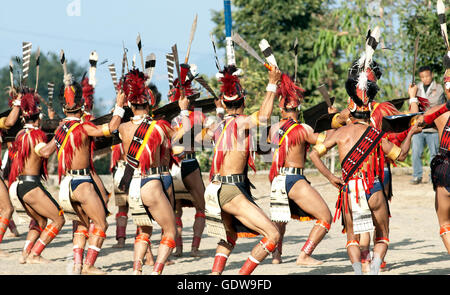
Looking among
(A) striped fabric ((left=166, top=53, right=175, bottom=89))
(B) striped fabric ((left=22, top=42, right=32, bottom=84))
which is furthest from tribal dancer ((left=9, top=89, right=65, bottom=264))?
(A) striped fabric ((left=166, top=53, right=175, bottom=89))

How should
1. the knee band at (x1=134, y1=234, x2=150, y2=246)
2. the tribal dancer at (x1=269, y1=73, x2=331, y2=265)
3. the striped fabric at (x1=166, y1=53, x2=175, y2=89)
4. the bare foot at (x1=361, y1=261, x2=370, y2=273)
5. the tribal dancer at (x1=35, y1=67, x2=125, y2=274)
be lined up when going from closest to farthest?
the bare foot at (x1=361, y1=261, x2=370, y2=273), the knee band at (x1=134, y1=234, x2=150, y2=246), the tribal dancer at (x1=35, y1=67, x2=125, y2=274), the tribal dancer at (x1=269, y1=73, x2=331, y2=265), the striped fabric at (x1=166, y1=53, x2=175, y2=89)

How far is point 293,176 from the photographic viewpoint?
787 centimetres

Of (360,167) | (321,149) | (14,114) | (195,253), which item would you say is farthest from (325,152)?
(14,114)

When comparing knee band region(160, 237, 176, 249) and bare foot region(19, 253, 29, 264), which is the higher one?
knee band region(160, 237, 176, 249)

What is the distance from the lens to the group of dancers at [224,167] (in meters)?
6.51

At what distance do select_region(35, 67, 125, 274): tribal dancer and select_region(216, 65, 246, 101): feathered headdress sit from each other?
3.99ft

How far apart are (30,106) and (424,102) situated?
4.54m

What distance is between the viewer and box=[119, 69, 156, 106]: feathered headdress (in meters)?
7.25

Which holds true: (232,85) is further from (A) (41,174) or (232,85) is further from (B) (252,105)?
(B) (252,105)

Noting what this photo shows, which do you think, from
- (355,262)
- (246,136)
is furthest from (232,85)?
(355,262)

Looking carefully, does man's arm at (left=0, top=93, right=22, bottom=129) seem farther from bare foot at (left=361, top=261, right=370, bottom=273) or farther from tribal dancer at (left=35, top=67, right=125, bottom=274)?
bare foot at (left=361, top=261, right=370, bottom=273)

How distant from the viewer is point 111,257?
912cm
